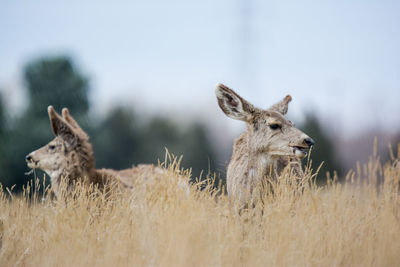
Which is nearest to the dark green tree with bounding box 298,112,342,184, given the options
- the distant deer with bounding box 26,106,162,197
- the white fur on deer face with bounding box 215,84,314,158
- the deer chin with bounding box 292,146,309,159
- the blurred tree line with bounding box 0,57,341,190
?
the blurred tree line with bounding box 0,57,341,190

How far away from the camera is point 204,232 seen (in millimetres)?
5113

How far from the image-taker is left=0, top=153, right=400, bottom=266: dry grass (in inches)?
192

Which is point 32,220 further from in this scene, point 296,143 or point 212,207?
point 296,143

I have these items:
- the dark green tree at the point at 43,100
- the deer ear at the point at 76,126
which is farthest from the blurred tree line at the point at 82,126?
the deer ear at the point at 76,126

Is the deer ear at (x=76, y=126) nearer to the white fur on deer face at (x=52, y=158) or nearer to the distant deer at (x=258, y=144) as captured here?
the white fur on deer face at (x=52, y=158)

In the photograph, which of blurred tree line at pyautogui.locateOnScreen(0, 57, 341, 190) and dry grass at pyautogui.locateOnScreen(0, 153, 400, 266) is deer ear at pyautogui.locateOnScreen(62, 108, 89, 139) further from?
blurred tree line at pyautogui.locateOnScreen(0, 57, 341, 190)

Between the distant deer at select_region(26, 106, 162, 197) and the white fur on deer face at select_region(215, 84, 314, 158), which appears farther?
the distant deer at select_region(26, 106, 162, 197)

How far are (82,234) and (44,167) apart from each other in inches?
136

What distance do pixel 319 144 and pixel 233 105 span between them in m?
14.9

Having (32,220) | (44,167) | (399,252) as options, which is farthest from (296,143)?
(44,167)

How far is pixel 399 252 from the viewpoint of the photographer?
502cm

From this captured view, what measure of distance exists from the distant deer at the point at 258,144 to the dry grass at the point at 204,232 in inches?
14.5

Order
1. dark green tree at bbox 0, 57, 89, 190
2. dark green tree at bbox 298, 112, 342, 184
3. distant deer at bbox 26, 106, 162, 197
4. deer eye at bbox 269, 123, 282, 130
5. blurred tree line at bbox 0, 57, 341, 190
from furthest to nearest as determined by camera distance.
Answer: dark green tree at bbox 0, 57, 89, 190 → blurred tree line at bbox 0, 57, 341, 190 → dark green tree at bbox 298, 112, 342, 184 → distant deer at bbox 26, 106, 162, 197 → deer eye at bbox 269, 123, 282, 130

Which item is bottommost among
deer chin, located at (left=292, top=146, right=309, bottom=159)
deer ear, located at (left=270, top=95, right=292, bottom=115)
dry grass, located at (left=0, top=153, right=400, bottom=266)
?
dry grass, located at (left=0, top=153, right=400, bottom=266)
